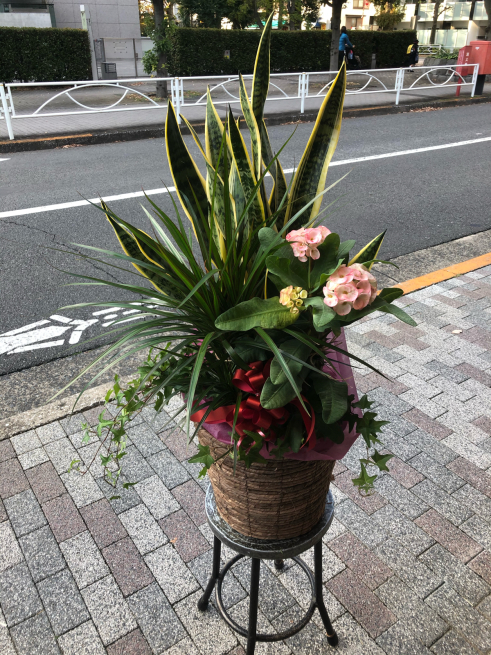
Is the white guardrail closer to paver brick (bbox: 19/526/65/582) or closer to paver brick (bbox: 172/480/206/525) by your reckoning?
paver brick (bbox: 172/480/206/525)

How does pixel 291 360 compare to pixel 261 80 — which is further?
pixel 261 80

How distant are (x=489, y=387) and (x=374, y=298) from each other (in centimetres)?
237

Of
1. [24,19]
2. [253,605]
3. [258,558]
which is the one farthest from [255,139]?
[24,19]

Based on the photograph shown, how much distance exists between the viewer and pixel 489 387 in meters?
3.22

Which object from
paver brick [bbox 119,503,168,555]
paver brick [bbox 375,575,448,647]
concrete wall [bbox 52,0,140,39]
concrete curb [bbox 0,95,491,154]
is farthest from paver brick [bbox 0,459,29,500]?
concrete wall [bbox 52,0,140,39]

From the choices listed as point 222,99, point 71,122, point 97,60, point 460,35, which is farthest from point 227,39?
point 460,35

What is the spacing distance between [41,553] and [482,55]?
16.7 m

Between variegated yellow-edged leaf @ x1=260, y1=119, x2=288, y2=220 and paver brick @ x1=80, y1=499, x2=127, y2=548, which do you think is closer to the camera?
variegated yellow-edged leaf @ x1=260, y1=119, x2=288, y2=220

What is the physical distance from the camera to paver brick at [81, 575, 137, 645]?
195cm

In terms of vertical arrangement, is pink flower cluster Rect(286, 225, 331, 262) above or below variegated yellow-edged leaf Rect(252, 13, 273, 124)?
below

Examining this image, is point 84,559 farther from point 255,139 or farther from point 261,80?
point 261,80

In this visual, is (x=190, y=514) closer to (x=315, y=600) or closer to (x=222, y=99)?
(x=315, y=600)

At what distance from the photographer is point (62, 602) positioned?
204 centimetres

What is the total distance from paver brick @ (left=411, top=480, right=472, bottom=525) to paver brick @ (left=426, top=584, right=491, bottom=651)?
0.37m
